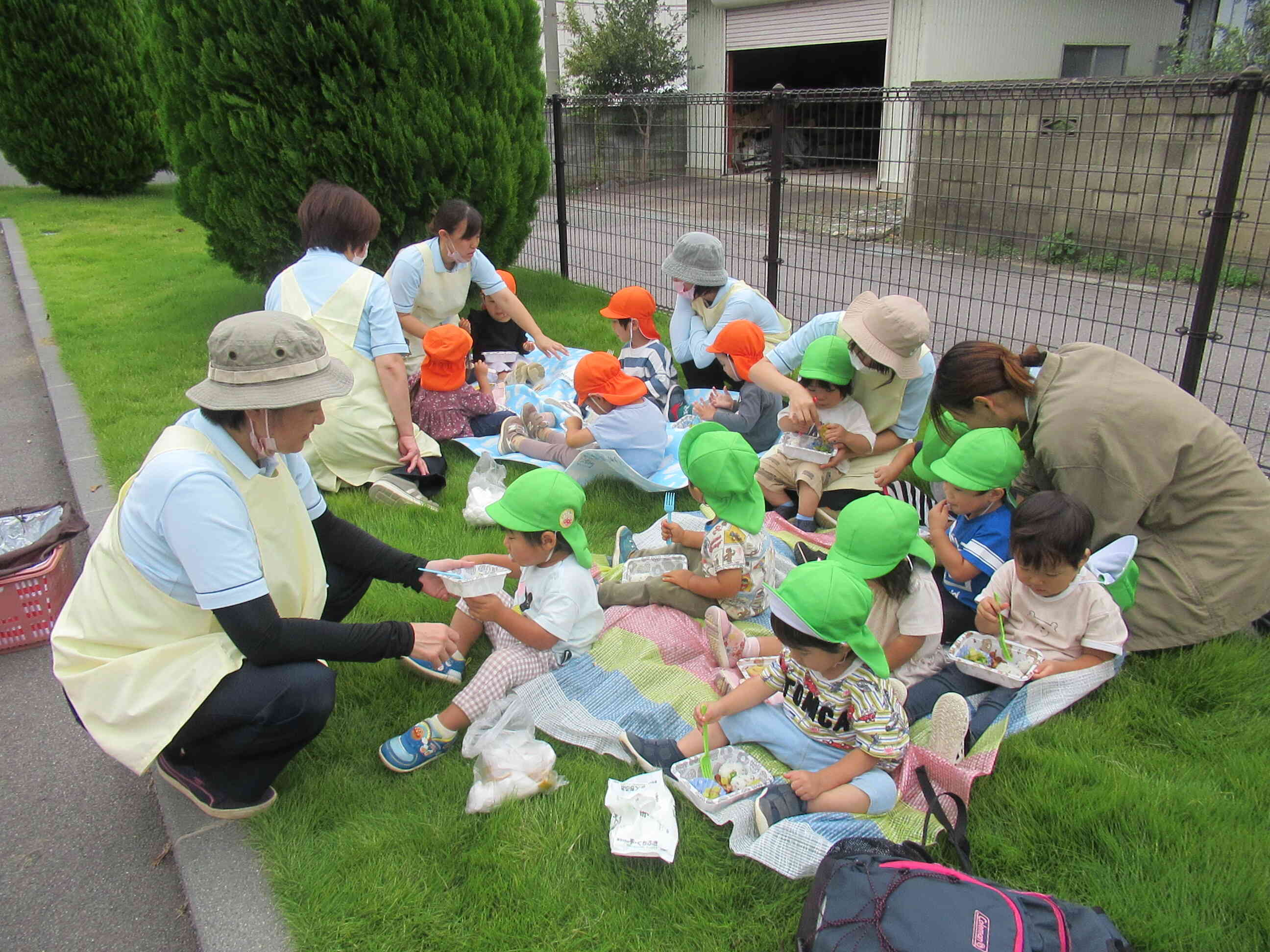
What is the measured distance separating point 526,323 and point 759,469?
7.64ft

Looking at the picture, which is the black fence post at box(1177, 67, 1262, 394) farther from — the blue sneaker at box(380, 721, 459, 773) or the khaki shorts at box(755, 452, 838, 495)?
the blue sneaker at box(380, 721, 459, 773)

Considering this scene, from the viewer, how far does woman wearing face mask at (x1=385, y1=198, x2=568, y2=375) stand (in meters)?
5.63

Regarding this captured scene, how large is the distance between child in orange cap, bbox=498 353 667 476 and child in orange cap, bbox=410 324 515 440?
2.06ft

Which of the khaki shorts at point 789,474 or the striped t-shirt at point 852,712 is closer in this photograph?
the striped t-shirt at point 852,712

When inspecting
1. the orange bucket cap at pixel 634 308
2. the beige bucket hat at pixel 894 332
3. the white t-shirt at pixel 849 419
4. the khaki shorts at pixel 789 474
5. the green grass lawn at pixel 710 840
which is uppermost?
the beige bucket hat at pixel 894 332

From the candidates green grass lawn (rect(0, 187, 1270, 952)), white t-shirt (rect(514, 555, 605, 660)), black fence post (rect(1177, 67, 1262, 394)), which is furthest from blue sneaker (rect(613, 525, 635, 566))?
A: black fence post (rect(1177, 67, 1262, 394))

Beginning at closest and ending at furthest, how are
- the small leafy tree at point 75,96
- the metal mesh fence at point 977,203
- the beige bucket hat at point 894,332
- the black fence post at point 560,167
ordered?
the beige bucket hat at point 894,332
the metal mesh fence at point 977,203
the black fence post at point 560,167
the small leafy tree at point 75,96

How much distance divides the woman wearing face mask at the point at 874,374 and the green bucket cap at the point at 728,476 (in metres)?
0.99

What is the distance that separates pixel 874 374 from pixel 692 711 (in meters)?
2.04

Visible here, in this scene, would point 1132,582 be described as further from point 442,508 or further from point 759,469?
point 442,508

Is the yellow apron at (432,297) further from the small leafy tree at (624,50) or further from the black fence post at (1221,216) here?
the small leafy tree at (624,50)

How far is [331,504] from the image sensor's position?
4.69m

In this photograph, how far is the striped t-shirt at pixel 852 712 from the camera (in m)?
2.60

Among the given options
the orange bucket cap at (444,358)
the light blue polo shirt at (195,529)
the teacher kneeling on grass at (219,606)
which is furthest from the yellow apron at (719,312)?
the light blue polo shirt at (195,529)
